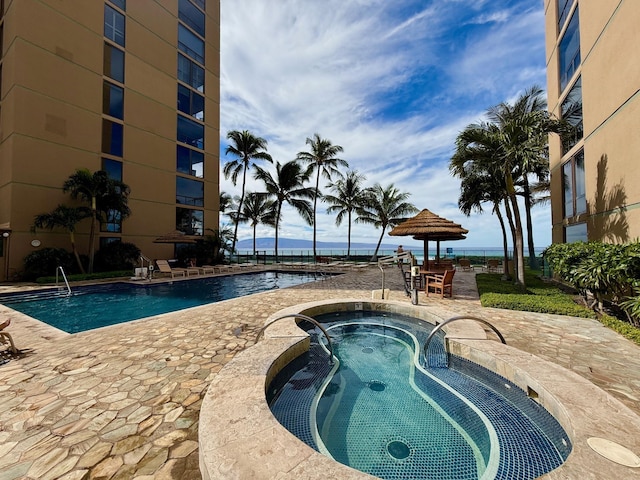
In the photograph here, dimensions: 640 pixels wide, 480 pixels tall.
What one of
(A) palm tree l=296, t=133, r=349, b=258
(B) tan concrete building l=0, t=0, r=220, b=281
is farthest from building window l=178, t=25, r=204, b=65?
(A) palm tree l=296, t=133, r=349, b=258

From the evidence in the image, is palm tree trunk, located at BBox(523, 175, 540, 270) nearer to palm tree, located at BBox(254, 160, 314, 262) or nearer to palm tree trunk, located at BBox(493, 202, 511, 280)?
palm tree trunk, located at BBox(493, 202, 511, 280)

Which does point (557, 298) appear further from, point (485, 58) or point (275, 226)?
point (275, 226)

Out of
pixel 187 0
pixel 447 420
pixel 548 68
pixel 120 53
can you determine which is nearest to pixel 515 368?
pixel 447 420

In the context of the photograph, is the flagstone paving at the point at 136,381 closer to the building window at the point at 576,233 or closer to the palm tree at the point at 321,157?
the building window at the point at 576,233

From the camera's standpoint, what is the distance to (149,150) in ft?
52.5

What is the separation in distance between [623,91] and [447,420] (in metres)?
8.79

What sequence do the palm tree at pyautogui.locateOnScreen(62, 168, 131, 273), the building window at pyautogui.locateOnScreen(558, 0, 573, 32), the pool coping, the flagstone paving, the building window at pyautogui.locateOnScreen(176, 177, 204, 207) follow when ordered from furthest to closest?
the building window at pyautogui.locateOnScreen(176, 177, 204, 207)
the palm tree at pyautogui.locateOnScreen(62, 168, 131, 273)
the building window at pyautogui.locateOnScreen(558, 0, 573, 32)
the flagstone paving
the pool coping

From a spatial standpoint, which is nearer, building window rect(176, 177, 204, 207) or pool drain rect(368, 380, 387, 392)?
pool drain rect(368, 380, 387, 392)

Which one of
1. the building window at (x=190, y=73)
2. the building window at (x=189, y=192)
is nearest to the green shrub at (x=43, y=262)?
the building window at (x=189, y=192)

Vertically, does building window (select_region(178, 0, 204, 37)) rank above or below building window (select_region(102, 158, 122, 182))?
above

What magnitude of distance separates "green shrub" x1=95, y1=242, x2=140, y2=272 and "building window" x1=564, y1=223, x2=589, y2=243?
1942cm

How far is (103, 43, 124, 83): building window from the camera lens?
1437 centimetres

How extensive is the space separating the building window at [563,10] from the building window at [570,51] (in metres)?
0.61

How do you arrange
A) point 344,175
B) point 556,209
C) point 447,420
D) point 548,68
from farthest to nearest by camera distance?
1. point 344,175
2. point 548,68
3. point 556,209
4. point 447,420
